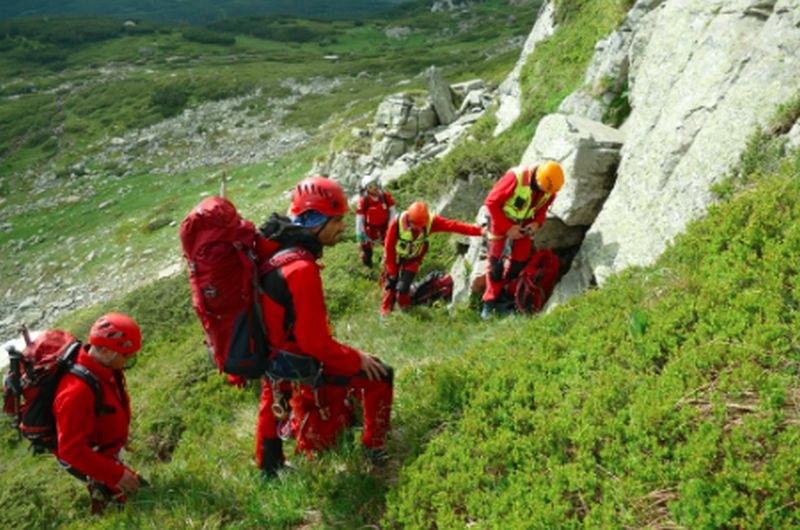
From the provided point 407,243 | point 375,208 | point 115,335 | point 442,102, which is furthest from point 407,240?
point 442,102

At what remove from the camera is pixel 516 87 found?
20906 mm

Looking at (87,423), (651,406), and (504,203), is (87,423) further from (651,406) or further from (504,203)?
(504,203)

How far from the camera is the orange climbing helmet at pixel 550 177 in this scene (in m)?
9.50

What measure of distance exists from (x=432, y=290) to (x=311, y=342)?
27.1ft

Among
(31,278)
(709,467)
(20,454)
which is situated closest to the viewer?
(709,467)

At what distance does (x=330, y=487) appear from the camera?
227 inches

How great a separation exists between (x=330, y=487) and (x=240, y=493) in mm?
1058

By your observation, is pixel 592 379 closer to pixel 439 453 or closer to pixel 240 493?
pixel 439 453

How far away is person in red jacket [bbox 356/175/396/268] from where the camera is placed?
13.6 m

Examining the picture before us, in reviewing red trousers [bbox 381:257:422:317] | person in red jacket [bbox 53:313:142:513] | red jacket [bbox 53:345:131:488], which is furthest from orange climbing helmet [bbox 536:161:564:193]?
red jacket [bbox 53:345:131:488]

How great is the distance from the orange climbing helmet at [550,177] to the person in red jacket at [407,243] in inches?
59.8

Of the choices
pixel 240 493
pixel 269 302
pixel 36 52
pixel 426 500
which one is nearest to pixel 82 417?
pixel 240 493

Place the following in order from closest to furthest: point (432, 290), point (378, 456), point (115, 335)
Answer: point (378, 456)
point (115, 335)
point (432, 290)

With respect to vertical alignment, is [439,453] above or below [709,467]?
below
